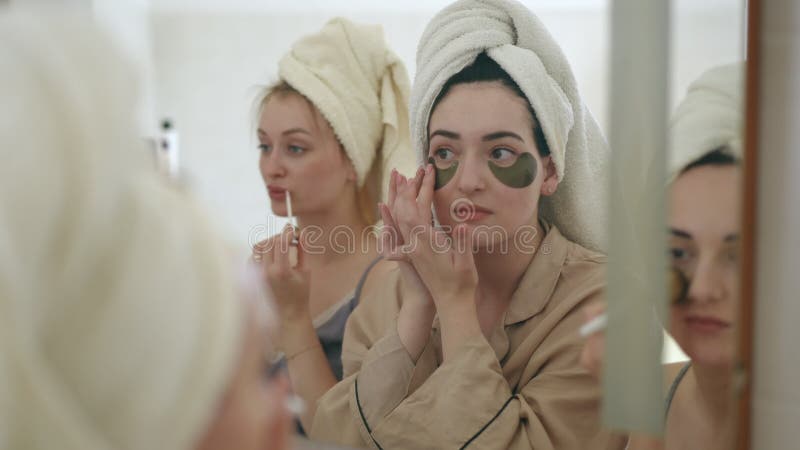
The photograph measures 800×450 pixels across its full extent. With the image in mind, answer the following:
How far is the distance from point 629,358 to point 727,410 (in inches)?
10.4

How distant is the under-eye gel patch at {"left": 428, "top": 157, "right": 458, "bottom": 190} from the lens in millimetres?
1303

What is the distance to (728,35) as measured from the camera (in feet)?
3.85

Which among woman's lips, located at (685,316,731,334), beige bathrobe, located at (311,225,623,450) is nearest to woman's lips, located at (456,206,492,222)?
beige bathrobe, located at (311,225,623,450)

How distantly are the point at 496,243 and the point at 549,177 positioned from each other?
5.5 inches

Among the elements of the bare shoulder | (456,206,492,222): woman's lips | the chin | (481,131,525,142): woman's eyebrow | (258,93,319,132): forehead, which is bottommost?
the bare shoulder

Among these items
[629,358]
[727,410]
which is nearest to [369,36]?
[629,358]

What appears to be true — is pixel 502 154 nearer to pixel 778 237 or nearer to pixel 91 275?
pixel 778 237

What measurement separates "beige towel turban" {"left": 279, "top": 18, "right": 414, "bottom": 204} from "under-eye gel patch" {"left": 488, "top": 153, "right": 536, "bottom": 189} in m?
0.18

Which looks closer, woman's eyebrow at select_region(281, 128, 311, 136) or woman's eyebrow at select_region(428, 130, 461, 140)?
woman's eyebrow at select_region(428, 130, 461, 140)

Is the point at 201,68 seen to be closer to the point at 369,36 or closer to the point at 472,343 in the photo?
the point at 369,36

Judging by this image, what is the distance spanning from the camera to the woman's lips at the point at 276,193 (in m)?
1.54

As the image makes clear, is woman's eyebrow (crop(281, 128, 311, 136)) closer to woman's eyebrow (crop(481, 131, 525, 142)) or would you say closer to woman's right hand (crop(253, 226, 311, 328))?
woman's right hand (crop(253, 226, 311, 328))

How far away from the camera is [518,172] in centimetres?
125

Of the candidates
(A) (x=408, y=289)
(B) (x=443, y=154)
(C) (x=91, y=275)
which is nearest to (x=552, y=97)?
(B) (x=443, y=154)
